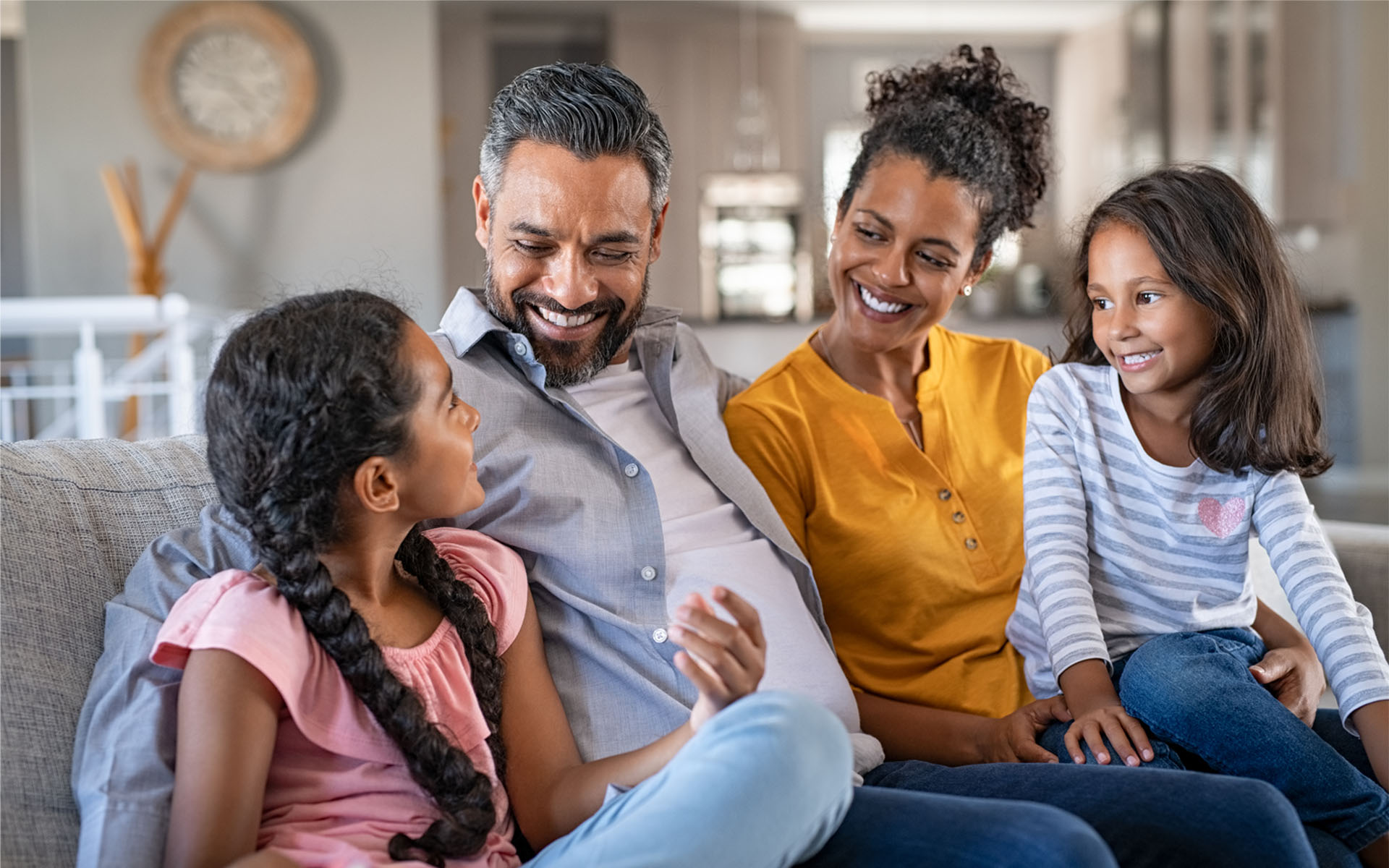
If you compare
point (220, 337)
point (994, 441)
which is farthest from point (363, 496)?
point (994, 441)

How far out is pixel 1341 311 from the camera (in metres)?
5.46

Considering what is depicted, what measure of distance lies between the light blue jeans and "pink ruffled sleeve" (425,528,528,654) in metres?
0.33

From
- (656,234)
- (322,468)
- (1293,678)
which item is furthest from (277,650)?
(1293,678)

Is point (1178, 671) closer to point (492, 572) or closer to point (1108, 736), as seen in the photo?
point (1108, 736)

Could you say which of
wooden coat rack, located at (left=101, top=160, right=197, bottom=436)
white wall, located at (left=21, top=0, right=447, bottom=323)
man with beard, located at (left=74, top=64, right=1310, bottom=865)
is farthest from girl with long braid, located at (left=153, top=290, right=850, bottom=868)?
wooden coat rack, located at (left=101, top=160, right=197, bottom=436)

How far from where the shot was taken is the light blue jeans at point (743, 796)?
3.05 feet

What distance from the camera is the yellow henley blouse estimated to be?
162 cm

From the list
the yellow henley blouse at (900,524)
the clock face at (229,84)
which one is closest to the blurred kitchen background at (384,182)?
the clock face at (229,84)

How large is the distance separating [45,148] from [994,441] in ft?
16.8

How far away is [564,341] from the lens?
4.85ft

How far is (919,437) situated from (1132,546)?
1.27 ft

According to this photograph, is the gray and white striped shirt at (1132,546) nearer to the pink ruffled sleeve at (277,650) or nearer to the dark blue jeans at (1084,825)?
the dark blue jeans at (1084,825)

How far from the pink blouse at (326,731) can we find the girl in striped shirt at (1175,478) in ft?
2.25

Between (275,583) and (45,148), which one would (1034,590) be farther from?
(45,148)
